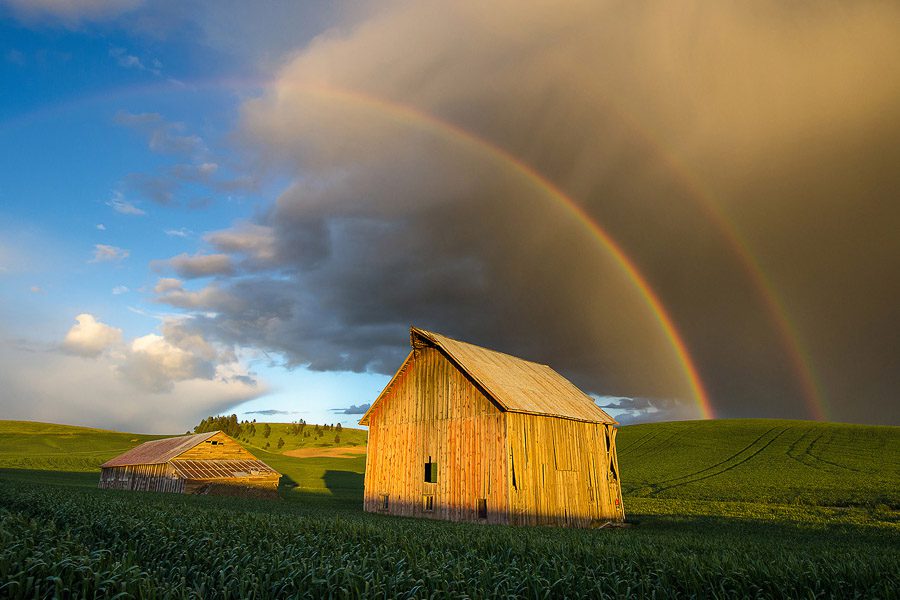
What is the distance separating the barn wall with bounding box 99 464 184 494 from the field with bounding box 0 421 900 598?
1089 inches

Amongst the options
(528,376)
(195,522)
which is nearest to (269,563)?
(195,522)

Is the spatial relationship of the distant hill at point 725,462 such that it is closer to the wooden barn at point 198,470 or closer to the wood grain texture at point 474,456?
the wooden barn at point 198,470

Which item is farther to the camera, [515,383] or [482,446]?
[515,383]

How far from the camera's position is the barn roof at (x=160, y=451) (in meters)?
52.2

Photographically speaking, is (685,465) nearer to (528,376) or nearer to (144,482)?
(528,376)

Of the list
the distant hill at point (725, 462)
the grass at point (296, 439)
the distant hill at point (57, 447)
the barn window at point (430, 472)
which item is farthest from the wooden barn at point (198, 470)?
the grass at point (296, 439)

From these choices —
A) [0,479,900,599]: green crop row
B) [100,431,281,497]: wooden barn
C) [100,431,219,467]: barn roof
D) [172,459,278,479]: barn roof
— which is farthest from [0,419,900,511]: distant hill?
[0,479,900,599]: green crop row

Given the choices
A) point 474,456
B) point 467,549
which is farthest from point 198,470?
point 467,549

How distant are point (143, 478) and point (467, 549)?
5399 cm

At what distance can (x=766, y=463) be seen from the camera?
57.2 m

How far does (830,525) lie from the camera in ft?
91.2

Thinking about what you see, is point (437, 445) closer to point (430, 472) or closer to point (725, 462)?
point (430, 472)

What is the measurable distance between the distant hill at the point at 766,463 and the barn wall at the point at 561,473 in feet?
49.7

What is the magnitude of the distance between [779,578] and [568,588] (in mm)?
3529
